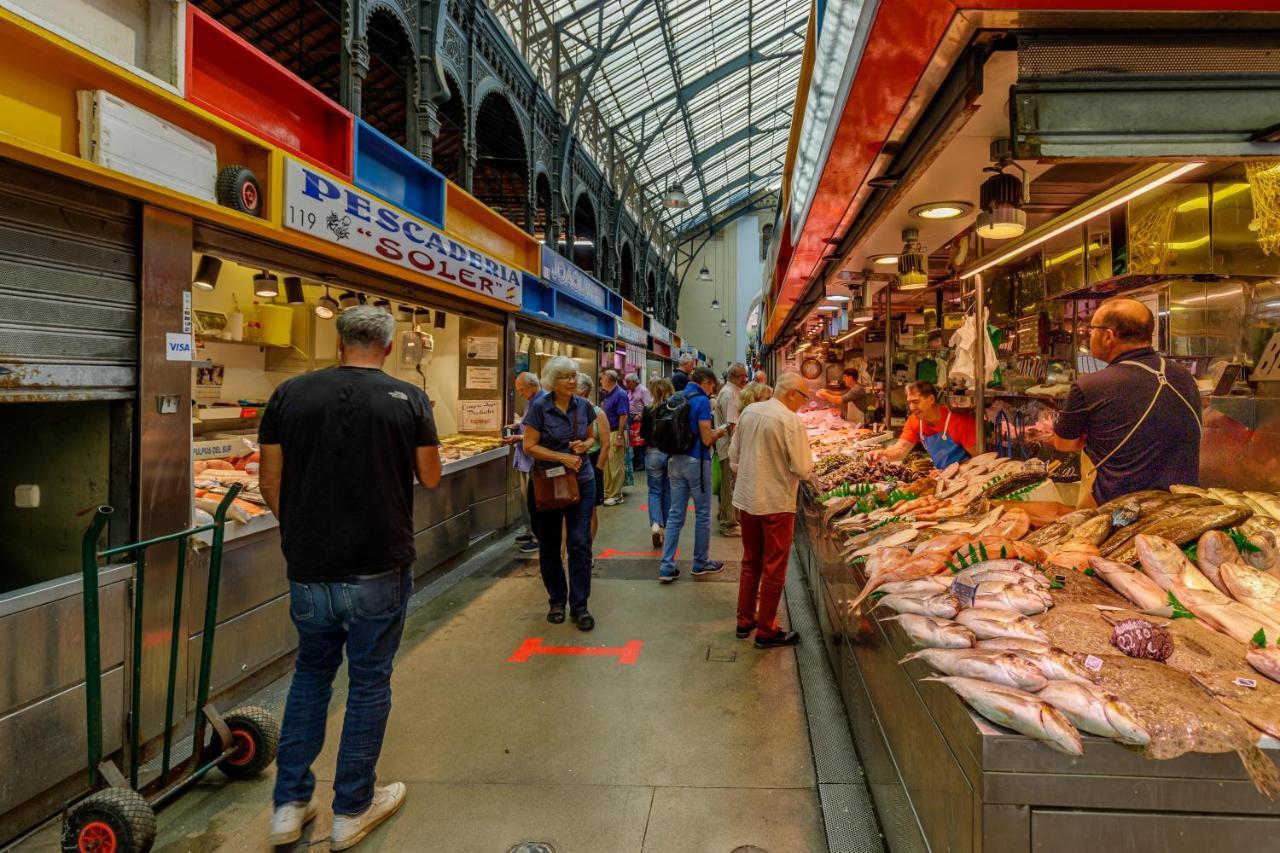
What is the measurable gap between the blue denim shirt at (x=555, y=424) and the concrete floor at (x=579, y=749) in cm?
132

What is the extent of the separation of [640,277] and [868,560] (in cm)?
1854

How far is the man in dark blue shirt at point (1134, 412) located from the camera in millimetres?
2936

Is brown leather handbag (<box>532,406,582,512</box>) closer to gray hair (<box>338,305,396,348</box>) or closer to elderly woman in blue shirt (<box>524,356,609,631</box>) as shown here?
elderly woman in blue shirt (<box>524,356,609,631</box>)

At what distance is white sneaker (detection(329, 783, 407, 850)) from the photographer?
2.47m

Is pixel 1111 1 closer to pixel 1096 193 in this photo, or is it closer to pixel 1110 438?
pixel 1110 438

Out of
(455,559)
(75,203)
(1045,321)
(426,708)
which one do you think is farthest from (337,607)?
(1045,321)

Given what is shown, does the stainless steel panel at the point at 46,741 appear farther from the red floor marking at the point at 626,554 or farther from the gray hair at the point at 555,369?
the red floor marking at the point at 626,554

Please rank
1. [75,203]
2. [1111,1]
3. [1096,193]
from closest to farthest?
[1111,1] < [75,203] < [1096,193]

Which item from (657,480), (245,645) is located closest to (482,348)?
(657,480)

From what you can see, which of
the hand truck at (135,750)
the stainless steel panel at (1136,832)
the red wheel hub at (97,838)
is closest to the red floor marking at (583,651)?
the hand truck at (135,750)

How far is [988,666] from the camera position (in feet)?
5.66

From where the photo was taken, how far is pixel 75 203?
9.35 ft

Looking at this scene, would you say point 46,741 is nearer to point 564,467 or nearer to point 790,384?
point 564,467

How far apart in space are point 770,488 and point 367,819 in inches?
108
